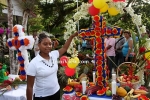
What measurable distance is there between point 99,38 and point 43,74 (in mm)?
915

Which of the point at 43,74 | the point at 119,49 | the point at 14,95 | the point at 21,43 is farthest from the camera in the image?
the point at 119,49

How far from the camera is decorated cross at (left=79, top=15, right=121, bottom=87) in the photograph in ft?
7.77

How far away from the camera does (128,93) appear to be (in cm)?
226

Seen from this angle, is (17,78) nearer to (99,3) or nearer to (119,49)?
(99,3)

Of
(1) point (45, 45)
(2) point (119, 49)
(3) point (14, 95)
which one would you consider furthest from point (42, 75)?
(2) point (119, 49)

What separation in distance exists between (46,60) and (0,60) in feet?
16.2

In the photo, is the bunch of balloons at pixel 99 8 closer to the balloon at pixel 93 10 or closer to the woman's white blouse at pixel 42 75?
the balloon at pixel 93 10

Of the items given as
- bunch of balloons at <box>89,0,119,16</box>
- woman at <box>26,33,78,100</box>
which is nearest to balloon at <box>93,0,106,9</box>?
bunch of balloons at <box>89,0,119,16</box>

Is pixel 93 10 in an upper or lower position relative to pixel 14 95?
upper

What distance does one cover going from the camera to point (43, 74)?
5.99 ft

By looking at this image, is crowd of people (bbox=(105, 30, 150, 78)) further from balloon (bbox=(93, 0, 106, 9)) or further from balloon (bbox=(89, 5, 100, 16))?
balloon (bbox=(93, 0, 106, 9))

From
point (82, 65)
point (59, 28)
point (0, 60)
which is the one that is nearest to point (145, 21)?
point (59, 28)

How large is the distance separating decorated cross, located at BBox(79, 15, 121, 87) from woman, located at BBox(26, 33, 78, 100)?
617 mm

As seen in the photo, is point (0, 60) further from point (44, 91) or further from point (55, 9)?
point (44, 91)
